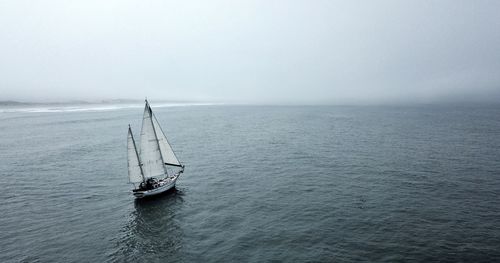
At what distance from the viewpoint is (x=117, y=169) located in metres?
71.7

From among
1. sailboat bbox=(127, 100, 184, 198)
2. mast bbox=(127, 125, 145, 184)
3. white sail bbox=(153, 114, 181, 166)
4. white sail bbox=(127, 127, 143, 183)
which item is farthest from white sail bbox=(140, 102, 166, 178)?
white sail bbox=(153, 114, 181, 166)

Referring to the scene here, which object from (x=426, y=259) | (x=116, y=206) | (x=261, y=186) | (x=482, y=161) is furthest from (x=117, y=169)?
(x=482, y=161)

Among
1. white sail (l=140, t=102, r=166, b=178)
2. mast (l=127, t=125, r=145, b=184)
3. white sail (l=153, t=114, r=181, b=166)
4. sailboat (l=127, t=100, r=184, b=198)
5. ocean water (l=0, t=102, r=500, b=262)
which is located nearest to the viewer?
ocean water (l=0, t=102, r=500, b=262)

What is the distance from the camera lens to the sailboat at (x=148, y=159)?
170ft

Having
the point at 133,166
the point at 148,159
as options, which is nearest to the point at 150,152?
the point at 148,159

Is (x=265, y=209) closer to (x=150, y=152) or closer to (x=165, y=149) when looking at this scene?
(x=165, y=149)

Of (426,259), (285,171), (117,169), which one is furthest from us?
(117,169)

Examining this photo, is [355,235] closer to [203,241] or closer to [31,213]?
[203,241]

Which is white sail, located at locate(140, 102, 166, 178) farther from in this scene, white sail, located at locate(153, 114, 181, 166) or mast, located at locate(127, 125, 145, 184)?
white sail, located at locate(153, 114, 181, 166)

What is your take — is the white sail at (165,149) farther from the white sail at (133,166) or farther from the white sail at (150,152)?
the white sail at (133,166)

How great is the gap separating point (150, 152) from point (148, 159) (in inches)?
50.2

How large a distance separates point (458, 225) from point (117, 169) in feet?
217

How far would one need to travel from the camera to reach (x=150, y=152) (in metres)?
54.6

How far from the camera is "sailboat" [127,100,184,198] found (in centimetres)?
5188
